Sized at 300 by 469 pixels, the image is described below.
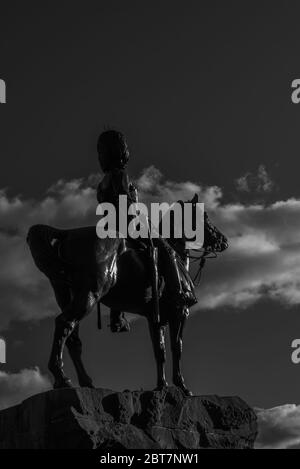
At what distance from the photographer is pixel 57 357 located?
44.8 feet

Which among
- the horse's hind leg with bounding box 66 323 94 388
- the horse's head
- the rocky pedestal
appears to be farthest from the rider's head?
the rocky pedestal

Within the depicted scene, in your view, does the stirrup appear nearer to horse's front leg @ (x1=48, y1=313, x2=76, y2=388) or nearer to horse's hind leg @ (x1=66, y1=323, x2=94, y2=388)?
horse's hind leg @ (x1=66, y1=323, x2=94, y2=388)

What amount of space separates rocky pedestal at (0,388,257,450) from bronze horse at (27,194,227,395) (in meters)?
0.50

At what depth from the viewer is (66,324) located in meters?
13.8

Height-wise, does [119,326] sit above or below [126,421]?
above

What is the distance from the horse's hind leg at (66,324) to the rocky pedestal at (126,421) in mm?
467

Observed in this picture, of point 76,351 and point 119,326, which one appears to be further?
point 119,326

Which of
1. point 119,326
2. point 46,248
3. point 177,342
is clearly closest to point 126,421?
point 119,326

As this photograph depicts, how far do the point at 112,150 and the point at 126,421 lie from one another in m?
4.58

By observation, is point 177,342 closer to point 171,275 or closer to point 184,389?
point 184,389

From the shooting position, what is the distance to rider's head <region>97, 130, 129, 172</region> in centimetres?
1580

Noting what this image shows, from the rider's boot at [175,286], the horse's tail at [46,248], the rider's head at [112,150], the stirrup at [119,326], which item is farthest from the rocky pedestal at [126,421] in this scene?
the rider's head at [112,150]
